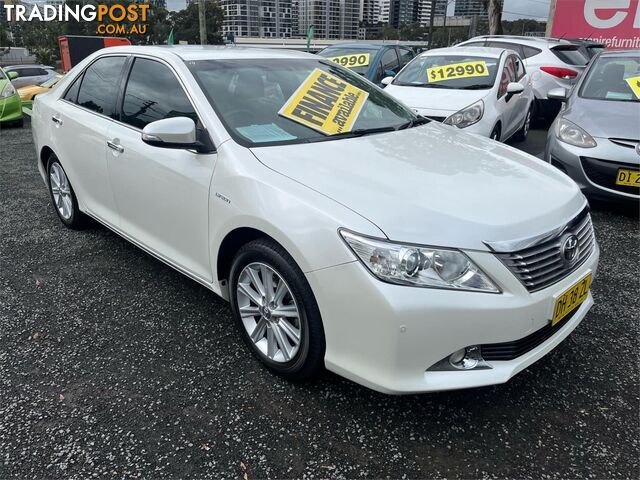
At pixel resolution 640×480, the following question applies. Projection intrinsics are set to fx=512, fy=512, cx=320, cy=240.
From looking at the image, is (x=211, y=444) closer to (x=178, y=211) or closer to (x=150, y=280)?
(x=178, y=211)

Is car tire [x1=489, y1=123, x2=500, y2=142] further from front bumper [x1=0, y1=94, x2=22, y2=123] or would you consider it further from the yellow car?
the yellow car

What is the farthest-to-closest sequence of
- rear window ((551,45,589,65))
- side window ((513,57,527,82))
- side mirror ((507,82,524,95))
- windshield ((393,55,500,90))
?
rear window ((551,45,589,65)), side window ((513,57,527,82)), windshield ((393,55,500,90)), side mirror ((507,82,524,95))

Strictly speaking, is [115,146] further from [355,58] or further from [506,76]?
[355,58]

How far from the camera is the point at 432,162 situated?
258 centimetres

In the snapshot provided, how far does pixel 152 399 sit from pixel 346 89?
7.11 ft

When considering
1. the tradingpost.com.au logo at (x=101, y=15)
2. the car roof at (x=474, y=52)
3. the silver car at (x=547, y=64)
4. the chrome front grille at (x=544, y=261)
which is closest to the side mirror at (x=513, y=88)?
the car roof at (x=474, y=52)

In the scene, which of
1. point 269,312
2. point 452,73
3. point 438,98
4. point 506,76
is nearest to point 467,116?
point 438,98

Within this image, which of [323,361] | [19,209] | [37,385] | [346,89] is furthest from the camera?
[19,209]

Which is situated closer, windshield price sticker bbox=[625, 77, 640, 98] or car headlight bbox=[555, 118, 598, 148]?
car headlight bbox=[555, 118, 598, 148]

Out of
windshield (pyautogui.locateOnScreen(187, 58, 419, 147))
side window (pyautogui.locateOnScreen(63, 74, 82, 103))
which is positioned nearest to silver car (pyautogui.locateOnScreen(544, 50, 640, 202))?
windshield (pyautogui.locateOnScreen(187, 58, 419, 147))

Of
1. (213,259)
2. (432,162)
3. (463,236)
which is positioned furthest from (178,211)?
(463,236)

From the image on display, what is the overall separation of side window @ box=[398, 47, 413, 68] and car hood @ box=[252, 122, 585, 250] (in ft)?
27.2

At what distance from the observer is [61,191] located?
4.32m

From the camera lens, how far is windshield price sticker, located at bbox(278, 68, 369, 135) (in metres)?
2.88
